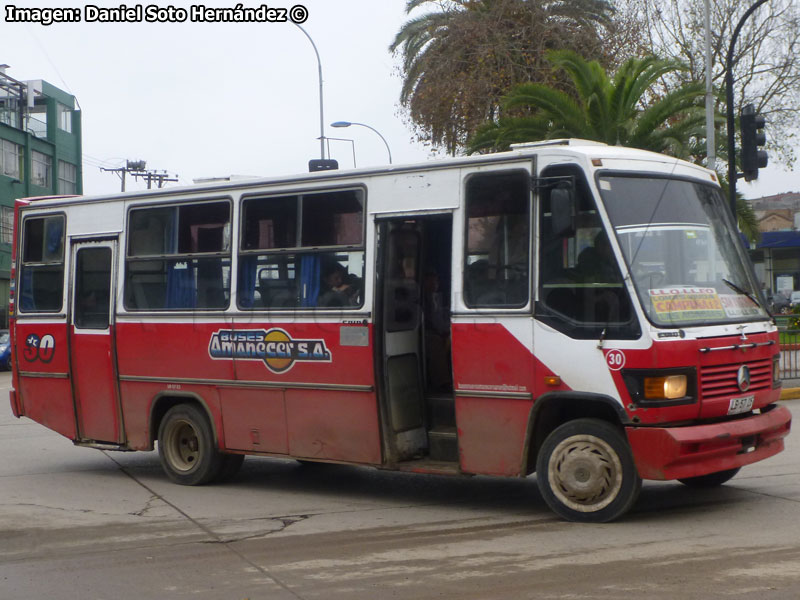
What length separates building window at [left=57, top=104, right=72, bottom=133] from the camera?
60909 millimetres

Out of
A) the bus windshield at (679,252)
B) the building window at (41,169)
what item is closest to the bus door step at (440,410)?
the bus windshield at (679,252)

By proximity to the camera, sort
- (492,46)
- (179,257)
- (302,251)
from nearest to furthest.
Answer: (302,251) < (179,257) < (492,46)

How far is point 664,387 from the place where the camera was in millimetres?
7434

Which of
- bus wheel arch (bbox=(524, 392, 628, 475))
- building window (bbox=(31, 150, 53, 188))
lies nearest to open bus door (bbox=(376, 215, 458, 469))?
bus wheel arch (bbox=(524, 392, 628, 475))

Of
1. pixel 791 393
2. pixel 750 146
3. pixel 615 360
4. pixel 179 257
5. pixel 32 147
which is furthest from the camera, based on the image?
pixel 32 147

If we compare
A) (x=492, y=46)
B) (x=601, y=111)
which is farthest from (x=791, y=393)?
(x=492, y=46)

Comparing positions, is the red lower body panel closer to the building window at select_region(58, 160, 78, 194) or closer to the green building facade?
the green building facade

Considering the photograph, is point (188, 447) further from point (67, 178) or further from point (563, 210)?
point (67, 178)

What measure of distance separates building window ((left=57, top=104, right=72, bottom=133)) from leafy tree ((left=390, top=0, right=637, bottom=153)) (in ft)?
120

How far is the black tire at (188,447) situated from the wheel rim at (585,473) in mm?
3696

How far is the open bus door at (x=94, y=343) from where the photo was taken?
10.9 meters

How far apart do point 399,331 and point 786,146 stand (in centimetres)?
3495

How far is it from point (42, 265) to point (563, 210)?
632cm

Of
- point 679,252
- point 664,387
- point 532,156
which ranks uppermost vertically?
point 532,156
